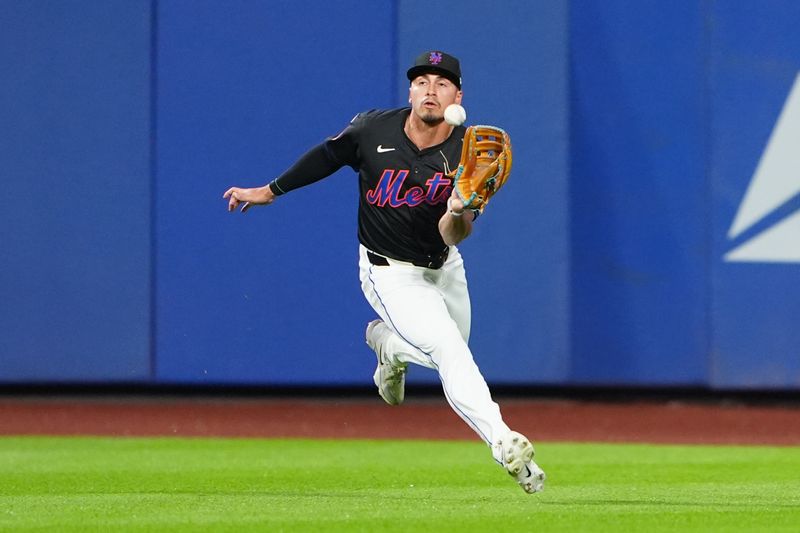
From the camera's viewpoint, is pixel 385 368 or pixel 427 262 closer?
pixel 427 262

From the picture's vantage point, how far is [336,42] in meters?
12.1

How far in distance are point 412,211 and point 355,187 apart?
5.57 meters

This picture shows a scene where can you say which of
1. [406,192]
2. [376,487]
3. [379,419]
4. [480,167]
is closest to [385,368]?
[376,487]

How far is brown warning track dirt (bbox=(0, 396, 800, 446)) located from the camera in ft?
34.7

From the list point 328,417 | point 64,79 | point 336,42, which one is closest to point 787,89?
point 336,42

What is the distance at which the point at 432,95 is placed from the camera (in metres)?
6.52

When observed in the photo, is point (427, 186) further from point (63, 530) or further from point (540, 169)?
point (540, 169)

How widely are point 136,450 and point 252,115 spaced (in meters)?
3.81

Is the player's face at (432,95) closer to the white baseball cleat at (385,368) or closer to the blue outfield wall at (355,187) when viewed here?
the white baseball cleat at (385,368)

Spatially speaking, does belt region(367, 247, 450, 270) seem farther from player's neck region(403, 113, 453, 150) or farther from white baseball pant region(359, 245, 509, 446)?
player's neck region(403, 113, 453, 150)

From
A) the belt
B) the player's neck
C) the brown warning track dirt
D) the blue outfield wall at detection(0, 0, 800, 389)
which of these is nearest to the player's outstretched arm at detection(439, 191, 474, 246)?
the belt

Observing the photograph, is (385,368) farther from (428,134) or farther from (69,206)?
(69,206)

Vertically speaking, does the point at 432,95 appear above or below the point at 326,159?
above

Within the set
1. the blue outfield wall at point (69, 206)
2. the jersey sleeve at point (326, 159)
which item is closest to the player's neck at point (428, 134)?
the jersey sleeve at point (326, 159)
